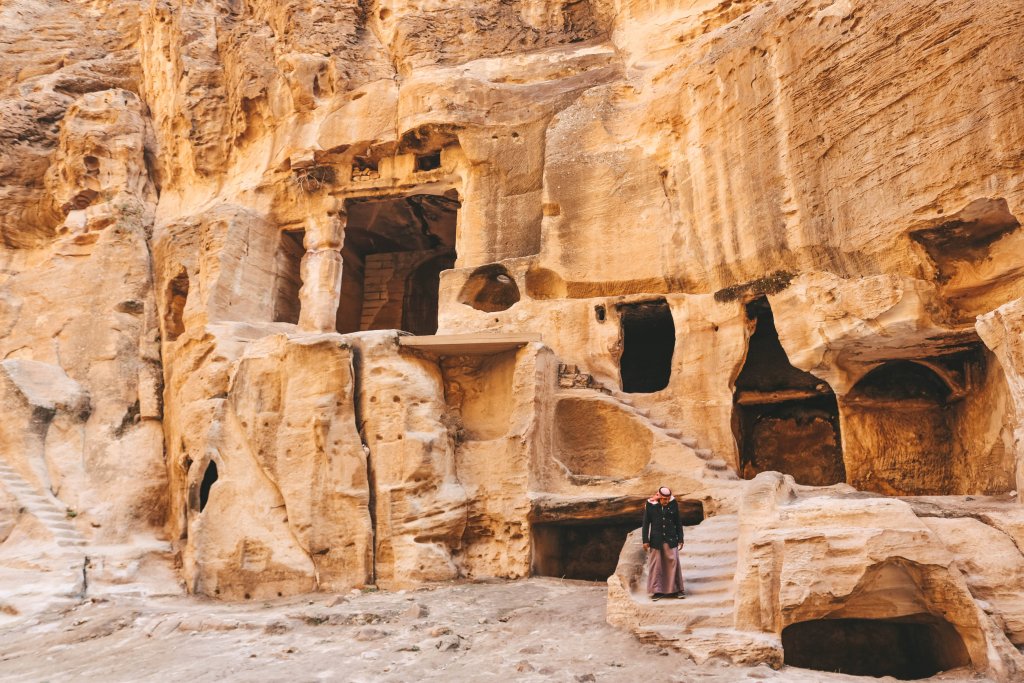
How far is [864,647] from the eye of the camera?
24.9ft

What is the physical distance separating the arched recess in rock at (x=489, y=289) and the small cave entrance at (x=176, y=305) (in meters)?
5.00

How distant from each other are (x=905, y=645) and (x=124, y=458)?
1076cm

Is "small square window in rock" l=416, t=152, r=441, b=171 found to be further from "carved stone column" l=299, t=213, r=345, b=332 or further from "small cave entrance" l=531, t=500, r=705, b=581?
"small cave entrance" l=531, t=500, r=705, b=581

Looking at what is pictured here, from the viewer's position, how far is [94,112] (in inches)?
585

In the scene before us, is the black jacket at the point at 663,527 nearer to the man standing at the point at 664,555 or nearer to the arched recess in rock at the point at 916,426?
the man standing at the point at 664,555

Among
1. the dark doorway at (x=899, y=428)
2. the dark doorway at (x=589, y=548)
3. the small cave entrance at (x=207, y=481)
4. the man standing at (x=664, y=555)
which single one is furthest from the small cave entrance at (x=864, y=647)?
the small cave entrance at (x=207, y=481)

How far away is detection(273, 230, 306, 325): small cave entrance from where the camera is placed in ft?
47.2

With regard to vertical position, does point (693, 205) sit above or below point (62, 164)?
below

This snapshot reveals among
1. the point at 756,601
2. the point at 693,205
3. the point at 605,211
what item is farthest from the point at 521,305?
the point at 756,601

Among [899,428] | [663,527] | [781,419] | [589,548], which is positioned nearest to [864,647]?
[663,527]

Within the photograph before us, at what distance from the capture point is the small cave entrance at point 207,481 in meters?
10.4

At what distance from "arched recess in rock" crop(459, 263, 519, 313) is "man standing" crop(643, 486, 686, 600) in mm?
6653

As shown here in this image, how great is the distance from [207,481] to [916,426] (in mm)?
9780

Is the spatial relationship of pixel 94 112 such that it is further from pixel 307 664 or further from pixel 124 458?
pixel 307 664
